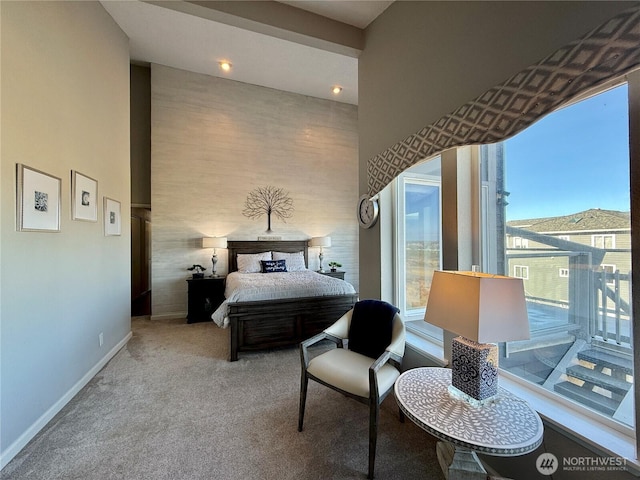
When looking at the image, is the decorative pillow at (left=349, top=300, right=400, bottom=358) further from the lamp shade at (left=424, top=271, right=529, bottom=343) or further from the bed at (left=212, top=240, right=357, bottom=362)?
the bed at (left=212, top=240, right=357, bottom=362)

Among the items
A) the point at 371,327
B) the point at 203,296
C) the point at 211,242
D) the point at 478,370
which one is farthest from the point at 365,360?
the point at 211,242

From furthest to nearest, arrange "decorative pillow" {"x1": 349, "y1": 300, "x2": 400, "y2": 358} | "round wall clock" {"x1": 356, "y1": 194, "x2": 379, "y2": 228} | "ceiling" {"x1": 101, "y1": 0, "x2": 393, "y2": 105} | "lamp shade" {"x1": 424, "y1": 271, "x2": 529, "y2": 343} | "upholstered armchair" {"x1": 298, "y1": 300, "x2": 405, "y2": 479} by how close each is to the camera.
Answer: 1. "round wall clock" {"x1": 356, "y1": 194, "x2": 379, "y2": 228}
2. "ceiling" {"x1": 101, "y1": 0, "x2": 393, "y2": 105}
3. "decorative pillow" {"x1": 349, "y1": 300, "x2": 400, "y2": 358}
4. "upholstered armchair" {"x1": 298, "y1": 300, "x2": 405, "y2": 479}
5. "lamp shade" {"x1": 424, "y1": 271, "x2": 529, "y2": 343}

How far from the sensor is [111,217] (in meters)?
3.23

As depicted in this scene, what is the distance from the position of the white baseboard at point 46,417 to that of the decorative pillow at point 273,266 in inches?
94.6

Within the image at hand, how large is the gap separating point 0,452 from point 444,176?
3.46 metres

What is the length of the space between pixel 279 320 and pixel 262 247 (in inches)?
89.2

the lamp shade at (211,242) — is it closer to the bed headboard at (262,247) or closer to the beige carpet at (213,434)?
the bed headboard at (262,247)

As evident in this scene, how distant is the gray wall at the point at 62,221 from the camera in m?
1.77

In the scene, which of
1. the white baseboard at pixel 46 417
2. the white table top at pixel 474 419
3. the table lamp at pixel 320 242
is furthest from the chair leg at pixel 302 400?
the table lamp at pixel 320 242

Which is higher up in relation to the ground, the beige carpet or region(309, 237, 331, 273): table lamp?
region(309, 237, 331, 273): table lamp

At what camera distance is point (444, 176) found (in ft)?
6.70

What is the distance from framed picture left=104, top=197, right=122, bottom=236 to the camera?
310 cm

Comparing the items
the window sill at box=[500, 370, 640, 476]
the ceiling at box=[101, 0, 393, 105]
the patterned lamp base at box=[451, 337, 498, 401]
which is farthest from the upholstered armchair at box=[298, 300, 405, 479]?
the ceiling at box=[101, 0, 393, 105]

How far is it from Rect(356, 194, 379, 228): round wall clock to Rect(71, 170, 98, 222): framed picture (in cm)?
274
